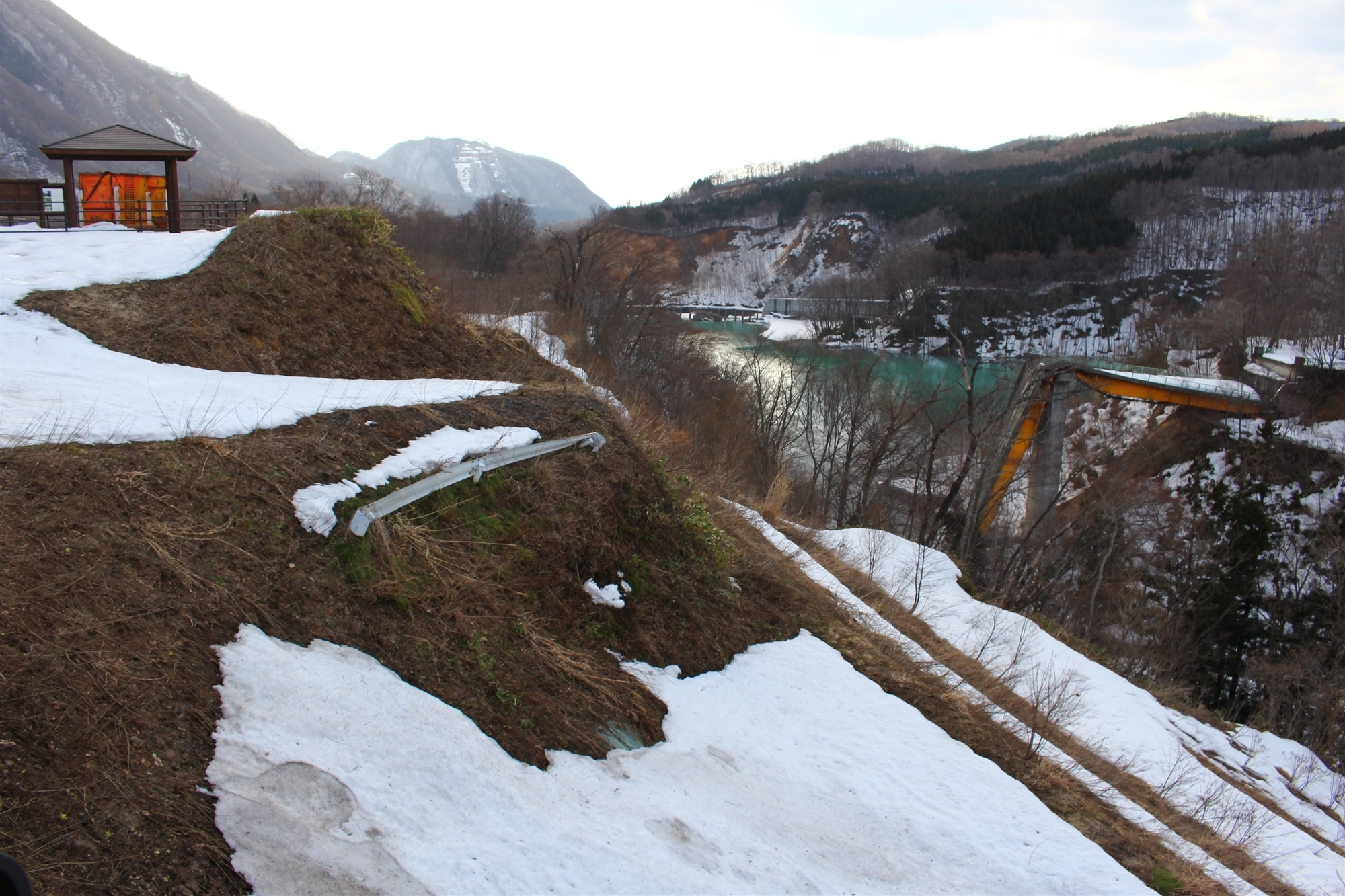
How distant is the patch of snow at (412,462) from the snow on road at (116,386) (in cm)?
96

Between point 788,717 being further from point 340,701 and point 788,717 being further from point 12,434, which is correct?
point 12,434

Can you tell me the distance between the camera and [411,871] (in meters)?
3.70

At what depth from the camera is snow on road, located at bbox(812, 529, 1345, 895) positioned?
11000 mm

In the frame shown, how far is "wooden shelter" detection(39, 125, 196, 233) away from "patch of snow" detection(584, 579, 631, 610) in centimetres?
1361

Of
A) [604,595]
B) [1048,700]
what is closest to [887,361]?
[1048,700]

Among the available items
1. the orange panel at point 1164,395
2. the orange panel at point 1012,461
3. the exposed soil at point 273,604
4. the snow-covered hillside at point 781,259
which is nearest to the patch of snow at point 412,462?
the exposed soil at point 273,604

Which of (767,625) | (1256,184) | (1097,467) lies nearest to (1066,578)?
(1097,467)

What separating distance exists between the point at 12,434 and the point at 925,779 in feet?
24.5

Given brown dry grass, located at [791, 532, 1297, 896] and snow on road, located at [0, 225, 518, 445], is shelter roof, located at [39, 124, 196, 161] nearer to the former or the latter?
snow on road, located at [0, 225, 518, 445]

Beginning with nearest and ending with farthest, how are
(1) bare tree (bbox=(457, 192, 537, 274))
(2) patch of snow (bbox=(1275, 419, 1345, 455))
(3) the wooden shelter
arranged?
(3) the wooden shelter → (2) patch of snow (bbox=(1275, 419, 1345, 455)) → (1) bare tree (bbox=(457, 192, 537, 274))

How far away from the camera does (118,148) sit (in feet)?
51.5

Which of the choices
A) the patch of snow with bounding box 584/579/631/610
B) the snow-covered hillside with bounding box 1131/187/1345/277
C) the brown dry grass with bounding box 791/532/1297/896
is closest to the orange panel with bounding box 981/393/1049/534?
the brown dry grass with bounding box 791/532/1297/896

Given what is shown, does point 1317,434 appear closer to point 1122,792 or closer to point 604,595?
point 1122,792

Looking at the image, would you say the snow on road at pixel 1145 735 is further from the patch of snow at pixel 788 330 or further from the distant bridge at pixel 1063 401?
the patch of snow at pixel 788 330
